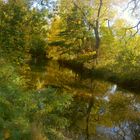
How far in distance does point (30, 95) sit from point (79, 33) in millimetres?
33954

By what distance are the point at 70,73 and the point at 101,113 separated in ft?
54.2

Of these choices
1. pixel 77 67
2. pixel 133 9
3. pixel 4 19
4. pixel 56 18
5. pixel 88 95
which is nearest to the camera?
pixel 133 9

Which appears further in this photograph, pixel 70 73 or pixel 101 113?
pixel 70 73

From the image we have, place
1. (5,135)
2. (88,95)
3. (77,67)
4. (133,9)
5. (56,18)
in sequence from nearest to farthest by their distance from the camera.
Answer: (5,135), (133,9), (88,95), (77,67), (56,18)

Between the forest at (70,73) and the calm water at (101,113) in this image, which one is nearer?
the forest at (70,73)

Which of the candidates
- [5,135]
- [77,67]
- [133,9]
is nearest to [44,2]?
[77,67]

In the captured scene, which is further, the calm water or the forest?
the calm water

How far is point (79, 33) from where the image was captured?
43.8 m

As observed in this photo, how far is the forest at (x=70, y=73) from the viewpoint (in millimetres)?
10109

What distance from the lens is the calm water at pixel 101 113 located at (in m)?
16.0

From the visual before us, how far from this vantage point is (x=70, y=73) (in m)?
36.2

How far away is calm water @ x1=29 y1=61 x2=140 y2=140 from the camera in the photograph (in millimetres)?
15984

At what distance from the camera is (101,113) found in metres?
19.8

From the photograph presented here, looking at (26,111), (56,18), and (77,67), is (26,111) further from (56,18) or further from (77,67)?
(56,18)
